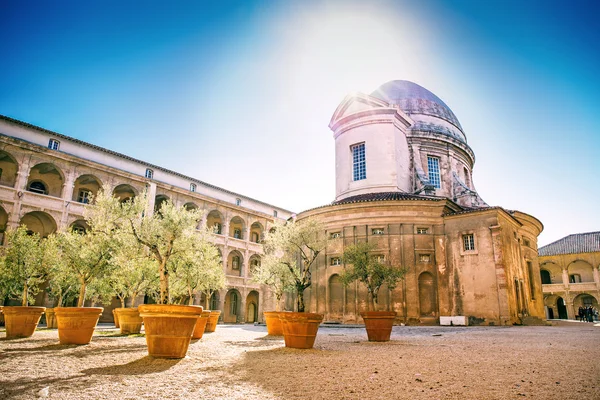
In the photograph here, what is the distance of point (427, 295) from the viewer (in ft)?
87.2

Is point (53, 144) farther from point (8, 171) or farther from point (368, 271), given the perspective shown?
point (368, 271)

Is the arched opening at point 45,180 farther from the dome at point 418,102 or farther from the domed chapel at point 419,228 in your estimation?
the dome at point 418,102

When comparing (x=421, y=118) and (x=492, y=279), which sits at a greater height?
(x=421, y=118)

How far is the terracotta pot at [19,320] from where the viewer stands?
1293 cm

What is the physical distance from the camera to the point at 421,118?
121 ft

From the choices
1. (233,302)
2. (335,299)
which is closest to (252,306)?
(233,302)

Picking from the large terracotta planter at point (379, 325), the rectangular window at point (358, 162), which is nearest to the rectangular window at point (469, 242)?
the rectangular window at point (358, 162)

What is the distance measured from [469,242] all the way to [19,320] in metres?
24.9

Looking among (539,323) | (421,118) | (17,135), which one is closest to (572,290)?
(539,323)

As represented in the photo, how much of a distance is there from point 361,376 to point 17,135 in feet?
103

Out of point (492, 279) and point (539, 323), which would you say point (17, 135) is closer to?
point (492, 279)

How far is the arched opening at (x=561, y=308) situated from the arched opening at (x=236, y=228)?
43.0 m

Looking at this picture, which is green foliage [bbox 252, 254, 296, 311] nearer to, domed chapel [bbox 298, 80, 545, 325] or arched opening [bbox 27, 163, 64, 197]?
domed chapel [bbox 298, 80, 545, 325]

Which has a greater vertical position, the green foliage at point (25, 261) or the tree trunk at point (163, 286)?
the green foliage at point (25, 261)
